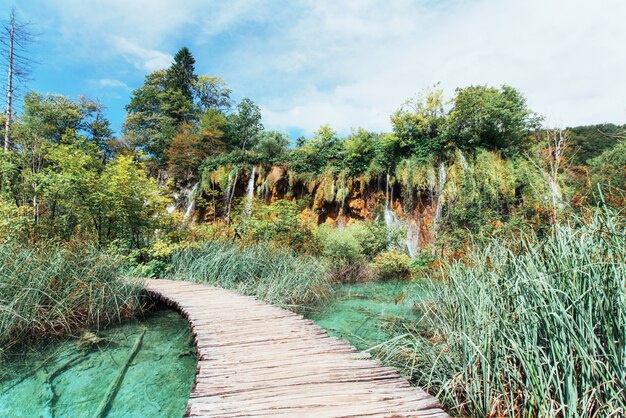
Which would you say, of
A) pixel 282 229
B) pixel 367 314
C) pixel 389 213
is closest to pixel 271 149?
pixel 389 213

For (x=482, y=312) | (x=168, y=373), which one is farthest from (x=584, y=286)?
(x=168, y=373)

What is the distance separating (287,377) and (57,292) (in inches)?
143

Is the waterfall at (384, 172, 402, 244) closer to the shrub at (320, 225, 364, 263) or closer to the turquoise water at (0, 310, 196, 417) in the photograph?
the shrub at (320, 225, 364, 263)

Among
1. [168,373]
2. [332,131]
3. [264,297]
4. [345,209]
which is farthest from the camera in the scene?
[332,131]

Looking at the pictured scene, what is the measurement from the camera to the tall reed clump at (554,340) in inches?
56.4

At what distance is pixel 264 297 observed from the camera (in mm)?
5395

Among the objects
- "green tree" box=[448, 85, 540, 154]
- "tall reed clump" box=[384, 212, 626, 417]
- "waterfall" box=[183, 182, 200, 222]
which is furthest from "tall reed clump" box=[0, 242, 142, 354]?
"green tree" box=[448, 85, 540, 154]

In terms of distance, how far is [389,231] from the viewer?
34.5 ft

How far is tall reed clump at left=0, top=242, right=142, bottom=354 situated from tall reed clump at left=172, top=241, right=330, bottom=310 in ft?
5.71

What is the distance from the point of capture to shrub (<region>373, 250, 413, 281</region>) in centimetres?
875

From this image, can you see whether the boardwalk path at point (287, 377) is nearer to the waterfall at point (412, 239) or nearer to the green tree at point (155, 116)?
the waterfall at point (412, 239)

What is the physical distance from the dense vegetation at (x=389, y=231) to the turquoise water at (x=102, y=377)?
1.55ft

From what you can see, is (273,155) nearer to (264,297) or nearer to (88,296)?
(264,297)

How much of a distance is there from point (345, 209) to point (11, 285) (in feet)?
37.1
